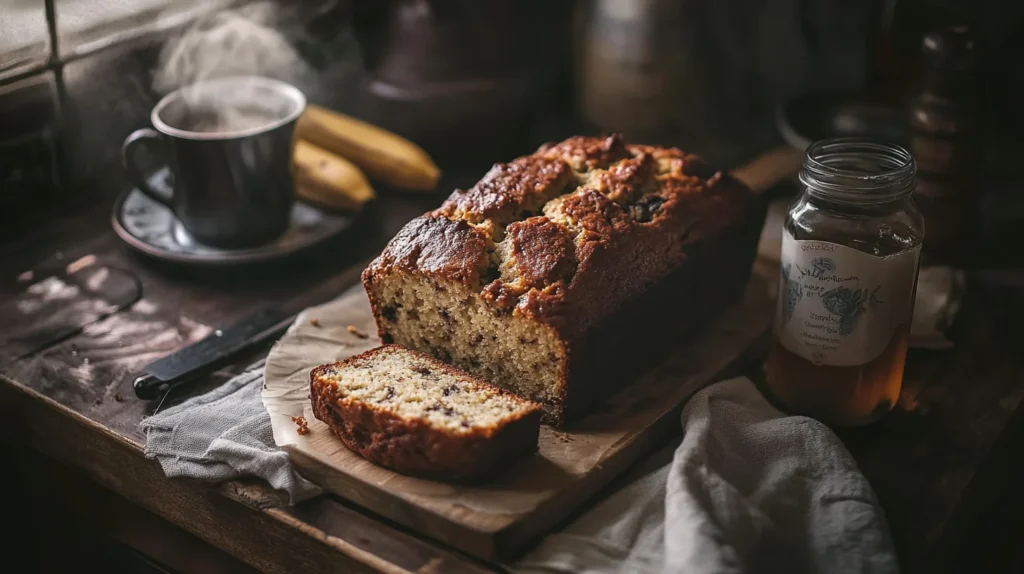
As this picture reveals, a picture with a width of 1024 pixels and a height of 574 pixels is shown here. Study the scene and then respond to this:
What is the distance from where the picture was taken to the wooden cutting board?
4.84ft

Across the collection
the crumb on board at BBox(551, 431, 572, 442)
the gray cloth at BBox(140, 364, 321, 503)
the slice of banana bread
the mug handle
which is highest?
the mug handle

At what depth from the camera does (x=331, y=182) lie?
246 centimetres

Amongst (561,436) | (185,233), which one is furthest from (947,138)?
(185,233)

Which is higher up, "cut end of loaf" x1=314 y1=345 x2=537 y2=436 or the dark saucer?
"cut end of loaf" x1=314 y1=345 x2=537 y2=436

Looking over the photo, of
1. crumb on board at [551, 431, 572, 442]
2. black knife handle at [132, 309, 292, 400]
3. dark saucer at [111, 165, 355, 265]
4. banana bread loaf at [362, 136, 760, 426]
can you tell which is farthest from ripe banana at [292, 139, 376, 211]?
crumb on board at [551, 431, 572, 442]

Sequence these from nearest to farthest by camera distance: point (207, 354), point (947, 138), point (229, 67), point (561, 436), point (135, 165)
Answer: point (561, 436) < point (207, 354) < point (947, 138) < point (135, 165) < point (229, 67)

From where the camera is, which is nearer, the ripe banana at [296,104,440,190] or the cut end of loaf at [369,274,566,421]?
the cut end of loaf at [369,274,566,421]

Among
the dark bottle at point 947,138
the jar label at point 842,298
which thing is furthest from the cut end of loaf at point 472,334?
the dark bottle at point 947,138

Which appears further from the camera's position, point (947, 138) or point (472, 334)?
point (947, 138)

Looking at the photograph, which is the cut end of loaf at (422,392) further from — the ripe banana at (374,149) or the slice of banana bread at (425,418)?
the ripe banana at (374,149)

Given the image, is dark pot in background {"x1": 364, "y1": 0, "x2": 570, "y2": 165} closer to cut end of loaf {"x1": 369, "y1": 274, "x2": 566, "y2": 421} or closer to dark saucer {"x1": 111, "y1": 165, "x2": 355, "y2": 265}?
dark saucer {"x1": 111, "y1": 165, "x2": 355, "y2": 265}

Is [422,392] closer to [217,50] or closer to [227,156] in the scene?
[227,156]

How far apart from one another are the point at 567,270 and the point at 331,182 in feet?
3.07

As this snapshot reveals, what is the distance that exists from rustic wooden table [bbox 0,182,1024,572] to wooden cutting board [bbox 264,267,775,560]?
5 cm
